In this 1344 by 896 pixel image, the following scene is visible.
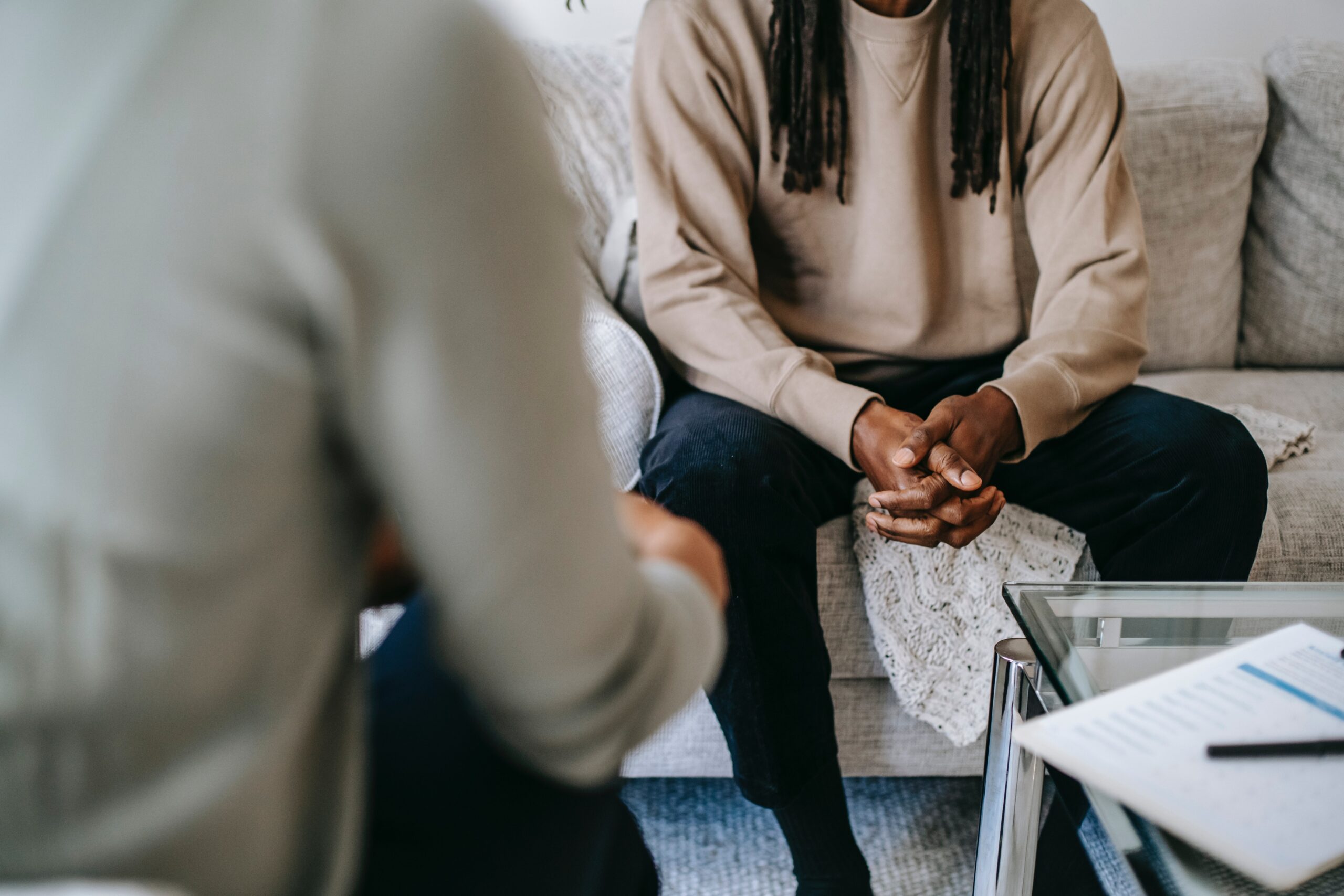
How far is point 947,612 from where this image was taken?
1.03 meters

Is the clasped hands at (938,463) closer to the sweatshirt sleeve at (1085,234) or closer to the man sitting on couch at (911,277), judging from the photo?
the man sitting on couch at (911,277)

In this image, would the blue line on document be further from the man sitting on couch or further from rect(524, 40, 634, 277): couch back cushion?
rect(524, 40, 634, 277): couch back cushion

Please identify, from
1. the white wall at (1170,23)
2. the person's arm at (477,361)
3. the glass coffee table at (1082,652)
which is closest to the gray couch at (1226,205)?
the white wall at (1170,23)

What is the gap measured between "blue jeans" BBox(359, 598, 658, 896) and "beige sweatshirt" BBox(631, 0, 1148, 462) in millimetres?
720

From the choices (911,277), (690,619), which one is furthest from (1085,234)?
(690,619)

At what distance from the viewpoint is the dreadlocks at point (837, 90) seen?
45.9 inches

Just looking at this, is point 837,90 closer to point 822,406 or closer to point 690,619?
point 822,406

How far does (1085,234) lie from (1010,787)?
2.47 feet

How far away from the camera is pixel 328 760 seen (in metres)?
0.36

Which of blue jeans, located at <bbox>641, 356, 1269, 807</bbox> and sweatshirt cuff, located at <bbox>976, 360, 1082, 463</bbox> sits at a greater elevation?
sweatshirt cuff, located at <bbox>976, 360, 1082, 463</bbox>

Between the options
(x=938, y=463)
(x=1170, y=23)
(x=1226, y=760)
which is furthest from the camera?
(x=1170, y=23)

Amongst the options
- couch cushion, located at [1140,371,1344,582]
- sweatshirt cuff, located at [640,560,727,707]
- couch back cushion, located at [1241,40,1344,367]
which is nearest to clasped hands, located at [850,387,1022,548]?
couch cushion, located at [1140,371,1344,582]

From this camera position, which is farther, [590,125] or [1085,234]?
[590,125]

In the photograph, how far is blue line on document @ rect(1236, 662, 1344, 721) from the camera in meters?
0.55
